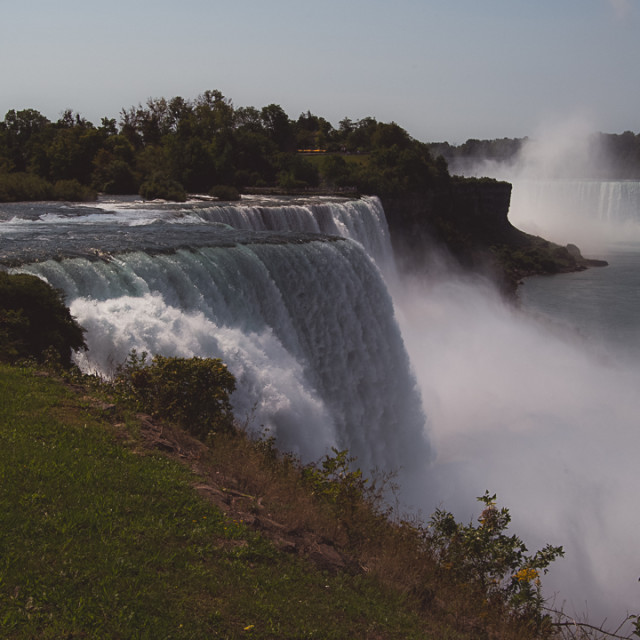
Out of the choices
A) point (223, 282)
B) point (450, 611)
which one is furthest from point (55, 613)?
point (223, 282)

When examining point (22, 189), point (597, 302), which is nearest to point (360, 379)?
point (22, 189)

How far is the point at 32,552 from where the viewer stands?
4.62 metres

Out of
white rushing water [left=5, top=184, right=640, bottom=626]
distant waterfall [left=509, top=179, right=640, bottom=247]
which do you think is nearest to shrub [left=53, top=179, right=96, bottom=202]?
white rushing water [left=5, top=184, right=640, bottom=626]

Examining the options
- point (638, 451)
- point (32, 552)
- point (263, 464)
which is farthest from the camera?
point (638, 451)

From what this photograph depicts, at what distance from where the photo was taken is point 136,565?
480cm

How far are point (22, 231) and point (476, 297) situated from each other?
86.4 ft

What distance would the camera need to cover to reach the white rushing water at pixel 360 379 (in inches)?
455

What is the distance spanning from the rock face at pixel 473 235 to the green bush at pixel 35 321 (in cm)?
3106

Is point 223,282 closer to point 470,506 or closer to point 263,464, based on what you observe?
point 263,464


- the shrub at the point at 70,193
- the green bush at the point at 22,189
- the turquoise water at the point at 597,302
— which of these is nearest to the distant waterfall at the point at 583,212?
the turquoise water at the point at 597,302

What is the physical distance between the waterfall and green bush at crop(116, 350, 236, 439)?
1.20 meters

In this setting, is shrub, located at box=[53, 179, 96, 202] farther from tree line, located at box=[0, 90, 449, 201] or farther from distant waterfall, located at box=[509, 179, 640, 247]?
distant waterfall, located at box=[509, 179, 640, 247]

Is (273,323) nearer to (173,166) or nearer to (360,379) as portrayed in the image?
(360,379)

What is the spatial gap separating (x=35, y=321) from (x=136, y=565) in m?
6.07
